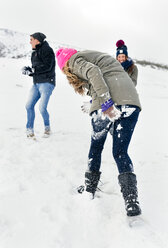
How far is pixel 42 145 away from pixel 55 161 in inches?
24.8

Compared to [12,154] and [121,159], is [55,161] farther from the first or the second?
[121,159]

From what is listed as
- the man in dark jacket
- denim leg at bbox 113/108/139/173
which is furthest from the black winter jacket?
denim leg at bbox 113/108/139/173

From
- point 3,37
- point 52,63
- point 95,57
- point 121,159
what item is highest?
point 95,57

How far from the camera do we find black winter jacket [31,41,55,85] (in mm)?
4078

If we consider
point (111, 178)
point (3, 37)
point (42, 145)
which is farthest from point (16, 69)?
Answer: point (3, 37)

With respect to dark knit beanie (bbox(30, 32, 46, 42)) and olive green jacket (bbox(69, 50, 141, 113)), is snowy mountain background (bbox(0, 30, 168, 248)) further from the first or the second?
dark knit beanie (bbox(30, 32, 46, 42))

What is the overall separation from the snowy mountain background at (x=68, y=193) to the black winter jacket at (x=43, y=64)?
1039 mm

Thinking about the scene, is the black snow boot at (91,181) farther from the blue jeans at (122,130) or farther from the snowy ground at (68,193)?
the blue jeans at (122,130)

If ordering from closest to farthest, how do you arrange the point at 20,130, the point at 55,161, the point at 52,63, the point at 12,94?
the point at 55,161 → the point at 52,63 → the point at 20,130 → the point at 12,94

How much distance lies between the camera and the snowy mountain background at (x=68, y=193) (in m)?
1.90

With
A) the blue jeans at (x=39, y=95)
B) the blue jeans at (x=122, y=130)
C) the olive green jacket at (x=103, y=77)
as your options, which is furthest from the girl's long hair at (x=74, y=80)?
the blue jeans at (x=39, y=95)

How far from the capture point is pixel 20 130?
15.1ft

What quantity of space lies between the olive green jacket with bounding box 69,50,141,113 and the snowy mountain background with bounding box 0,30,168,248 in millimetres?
982

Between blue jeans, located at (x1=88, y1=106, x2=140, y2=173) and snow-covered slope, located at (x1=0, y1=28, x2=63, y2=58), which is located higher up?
blue jeans, located at (x1=88, y1=106, x2=140, y2=173)
